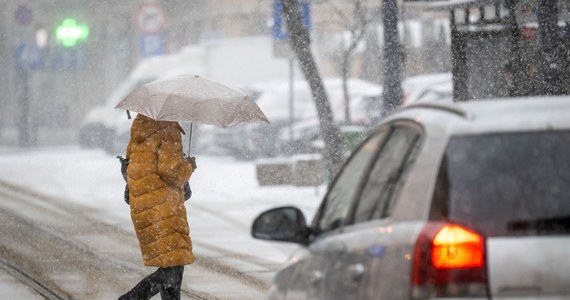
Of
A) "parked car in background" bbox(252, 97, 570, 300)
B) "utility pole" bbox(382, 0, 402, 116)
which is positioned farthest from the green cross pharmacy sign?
"parked car in background" bbox(252, 97, 570, 300)

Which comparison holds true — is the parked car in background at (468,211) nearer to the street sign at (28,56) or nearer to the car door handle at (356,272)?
the car door handle at (356,272)

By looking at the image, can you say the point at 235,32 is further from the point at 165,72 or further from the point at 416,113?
the point at 416,113

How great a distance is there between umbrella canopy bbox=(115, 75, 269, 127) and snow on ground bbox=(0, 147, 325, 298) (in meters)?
4.12

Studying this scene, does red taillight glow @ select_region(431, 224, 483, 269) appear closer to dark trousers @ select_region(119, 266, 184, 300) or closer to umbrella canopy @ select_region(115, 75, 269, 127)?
dark trousers @ select_region(119, 266, 184, 300)

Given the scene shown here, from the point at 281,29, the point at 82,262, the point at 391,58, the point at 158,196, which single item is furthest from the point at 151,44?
the point at 158,196

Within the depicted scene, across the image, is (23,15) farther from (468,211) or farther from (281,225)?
(468,211)

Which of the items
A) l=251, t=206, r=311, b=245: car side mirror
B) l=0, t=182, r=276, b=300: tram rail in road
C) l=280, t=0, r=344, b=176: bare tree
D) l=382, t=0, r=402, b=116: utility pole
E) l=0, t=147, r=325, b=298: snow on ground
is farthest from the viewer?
l=382, t=0, r=402, b=116: utility pole

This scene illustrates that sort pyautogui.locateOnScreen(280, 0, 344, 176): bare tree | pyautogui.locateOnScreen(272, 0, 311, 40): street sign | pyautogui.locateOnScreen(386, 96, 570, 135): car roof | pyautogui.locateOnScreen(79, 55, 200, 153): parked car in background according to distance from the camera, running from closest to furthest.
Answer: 1. pyautogui.locateOnScreen(386, 96, 570, 135): car roof
2. pyautogui.locateOnScreen(280, 0, 344, 176): bare tree
3. pyautogui.locateOnScreen(272, 0, 311, 40): street sign
4. pyautogui.locateOnScreen(79, 55, 200, 153): parked car in background

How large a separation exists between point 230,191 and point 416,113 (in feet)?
59.8

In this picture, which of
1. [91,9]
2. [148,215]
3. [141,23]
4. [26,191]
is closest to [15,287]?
[148,215]

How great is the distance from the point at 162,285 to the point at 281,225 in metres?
3.69

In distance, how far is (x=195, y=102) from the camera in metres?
9.02

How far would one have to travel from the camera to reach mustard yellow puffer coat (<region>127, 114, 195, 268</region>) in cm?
814

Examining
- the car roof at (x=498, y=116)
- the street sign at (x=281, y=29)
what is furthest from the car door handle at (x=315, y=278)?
the street sign at (x=281, y=29)
